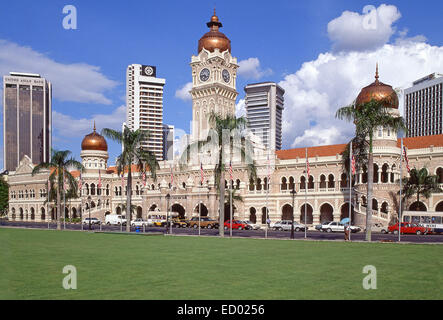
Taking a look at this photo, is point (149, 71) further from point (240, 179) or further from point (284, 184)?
point (284, 184)

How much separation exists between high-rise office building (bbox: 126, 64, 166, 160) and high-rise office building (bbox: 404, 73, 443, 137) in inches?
3459

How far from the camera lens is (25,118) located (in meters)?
169

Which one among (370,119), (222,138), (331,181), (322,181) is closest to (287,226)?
(331,181)

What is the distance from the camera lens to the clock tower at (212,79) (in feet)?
274

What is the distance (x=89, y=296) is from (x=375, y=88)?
49687mm

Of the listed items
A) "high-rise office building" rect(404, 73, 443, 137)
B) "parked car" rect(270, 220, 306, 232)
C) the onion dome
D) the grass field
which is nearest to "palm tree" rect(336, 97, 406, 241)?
the grass field

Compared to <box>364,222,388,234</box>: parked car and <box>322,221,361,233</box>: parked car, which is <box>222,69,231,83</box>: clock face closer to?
<box>322,221,361,233</box>: parked car

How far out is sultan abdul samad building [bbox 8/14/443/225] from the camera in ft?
170

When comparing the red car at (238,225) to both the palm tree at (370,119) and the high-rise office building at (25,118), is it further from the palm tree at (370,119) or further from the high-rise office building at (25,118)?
the high-rise office building at (25,118)

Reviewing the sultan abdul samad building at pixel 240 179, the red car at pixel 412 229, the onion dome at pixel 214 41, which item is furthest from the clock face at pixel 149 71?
the red car at pixel 412 229

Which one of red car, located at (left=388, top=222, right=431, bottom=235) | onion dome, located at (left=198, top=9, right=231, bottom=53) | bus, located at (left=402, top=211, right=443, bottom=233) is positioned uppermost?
onion dome, located at (left=198, top=9, right=231, bottom=53)

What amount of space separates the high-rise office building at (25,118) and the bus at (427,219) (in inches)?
5940

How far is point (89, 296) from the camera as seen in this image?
391 inches
